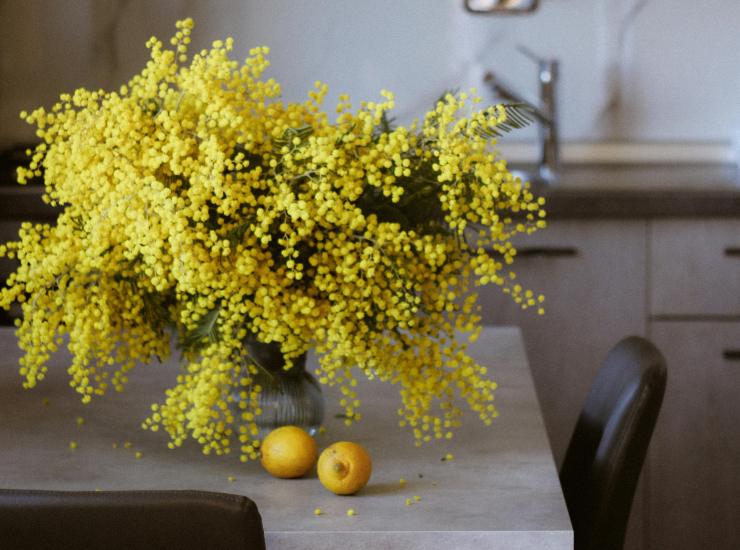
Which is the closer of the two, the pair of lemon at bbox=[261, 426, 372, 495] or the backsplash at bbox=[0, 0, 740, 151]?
the pair of lemon at bbox=[261, 426, 372, 495]

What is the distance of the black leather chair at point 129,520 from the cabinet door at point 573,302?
1.84 m

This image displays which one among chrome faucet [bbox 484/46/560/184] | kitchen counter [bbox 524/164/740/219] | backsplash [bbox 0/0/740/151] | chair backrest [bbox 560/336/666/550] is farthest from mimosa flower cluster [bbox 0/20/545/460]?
backsplash [bbox 0/0/740/151]

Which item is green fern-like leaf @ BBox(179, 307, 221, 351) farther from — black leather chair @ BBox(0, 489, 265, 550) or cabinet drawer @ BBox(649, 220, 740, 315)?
cabinet drawer @ BBox(649, 220, 740, 315)

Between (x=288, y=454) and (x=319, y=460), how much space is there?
0.14ft

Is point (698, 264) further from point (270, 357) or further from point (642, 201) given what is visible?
point (270, 357)

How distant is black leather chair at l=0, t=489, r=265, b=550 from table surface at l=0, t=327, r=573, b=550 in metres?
0.24

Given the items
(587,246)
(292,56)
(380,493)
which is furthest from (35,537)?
(292,56)

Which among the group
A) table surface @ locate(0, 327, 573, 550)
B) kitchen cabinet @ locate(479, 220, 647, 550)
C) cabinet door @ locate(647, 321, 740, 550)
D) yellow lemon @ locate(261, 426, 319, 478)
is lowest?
cabinet door @ locate(647, 321, 740, 550)

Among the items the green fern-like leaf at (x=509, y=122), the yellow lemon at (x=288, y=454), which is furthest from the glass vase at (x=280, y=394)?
the green fern-like leaf at (x=509, y=122)

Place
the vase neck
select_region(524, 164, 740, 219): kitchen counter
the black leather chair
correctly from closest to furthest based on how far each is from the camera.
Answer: the black leather chair < the vase neck < select_region(524, 164, 740, 219): kitchen counter

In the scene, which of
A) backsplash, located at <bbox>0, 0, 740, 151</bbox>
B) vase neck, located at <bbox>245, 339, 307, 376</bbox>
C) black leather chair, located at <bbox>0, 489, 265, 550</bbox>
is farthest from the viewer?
backsplash, located at <bbox>0, 0, 740, 151</bbox>

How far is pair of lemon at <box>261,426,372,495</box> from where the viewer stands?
114cm

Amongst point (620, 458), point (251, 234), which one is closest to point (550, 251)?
point (620, 458)

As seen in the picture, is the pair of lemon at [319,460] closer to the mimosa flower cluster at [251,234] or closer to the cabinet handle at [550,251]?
the mimosa flower cluster at [251,234]
